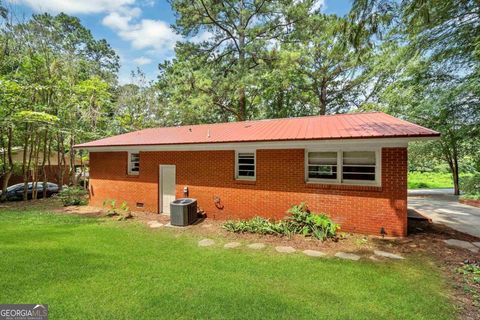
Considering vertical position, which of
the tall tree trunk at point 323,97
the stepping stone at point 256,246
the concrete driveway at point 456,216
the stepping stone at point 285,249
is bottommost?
the stepping stone at point 256,246

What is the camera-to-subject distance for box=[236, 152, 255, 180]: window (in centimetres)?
911

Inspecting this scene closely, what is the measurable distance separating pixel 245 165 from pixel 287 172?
169 cm

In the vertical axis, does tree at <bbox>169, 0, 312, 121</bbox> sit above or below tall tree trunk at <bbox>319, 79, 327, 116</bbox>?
above

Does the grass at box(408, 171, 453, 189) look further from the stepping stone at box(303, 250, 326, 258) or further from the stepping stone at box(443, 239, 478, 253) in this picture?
the stepping stone at box(303, 250, 326, 258)

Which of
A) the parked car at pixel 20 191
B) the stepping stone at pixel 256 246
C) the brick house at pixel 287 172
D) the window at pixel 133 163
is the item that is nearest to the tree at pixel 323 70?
the brick house at pixel 287 172

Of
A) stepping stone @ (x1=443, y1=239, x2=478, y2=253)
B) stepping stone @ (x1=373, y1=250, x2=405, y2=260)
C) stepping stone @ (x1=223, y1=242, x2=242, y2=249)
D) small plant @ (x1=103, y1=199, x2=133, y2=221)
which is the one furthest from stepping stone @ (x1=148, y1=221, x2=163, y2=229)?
stepping stone @ (x1=443, y1=239, x2=478, y2=253)

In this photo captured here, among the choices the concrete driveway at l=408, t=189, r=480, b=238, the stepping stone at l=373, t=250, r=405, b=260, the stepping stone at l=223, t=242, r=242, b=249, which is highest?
the concrete driveway at l=408, t=189, r=480, b=238

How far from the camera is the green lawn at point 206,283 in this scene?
11.9 ft

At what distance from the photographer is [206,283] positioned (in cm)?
451

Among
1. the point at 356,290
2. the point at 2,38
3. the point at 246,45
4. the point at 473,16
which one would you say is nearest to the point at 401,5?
the point at 473,16

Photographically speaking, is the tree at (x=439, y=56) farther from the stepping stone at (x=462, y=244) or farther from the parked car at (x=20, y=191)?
the parked car at (x=20, y=191)

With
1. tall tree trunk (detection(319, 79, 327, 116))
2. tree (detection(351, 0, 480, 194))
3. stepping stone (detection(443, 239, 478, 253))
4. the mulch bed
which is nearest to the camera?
tree (detection(351, 0, 480, 194))

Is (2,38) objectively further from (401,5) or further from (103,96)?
(401,5)

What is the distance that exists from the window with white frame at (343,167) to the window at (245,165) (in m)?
2.00
